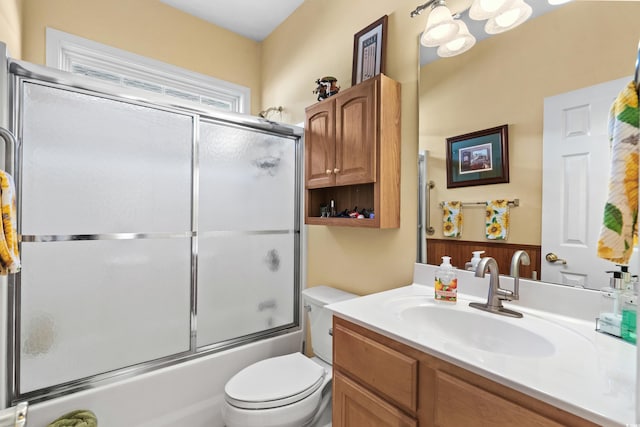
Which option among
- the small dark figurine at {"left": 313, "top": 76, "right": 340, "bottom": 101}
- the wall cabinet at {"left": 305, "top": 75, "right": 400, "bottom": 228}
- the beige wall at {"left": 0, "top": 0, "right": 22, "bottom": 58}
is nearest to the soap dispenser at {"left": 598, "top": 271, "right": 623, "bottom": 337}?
the wall cabinet at {"left": 305, "top": 75, "right": 400, "bottom": 228}

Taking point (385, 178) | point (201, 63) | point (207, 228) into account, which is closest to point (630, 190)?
point (385, 178)

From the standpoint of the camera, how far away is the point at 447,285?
1.25 metres

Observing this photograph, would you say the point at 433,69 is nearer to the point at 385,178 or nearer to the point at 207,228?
the point at 385,178

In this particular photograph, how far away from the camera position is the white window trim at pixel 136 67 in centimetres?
193

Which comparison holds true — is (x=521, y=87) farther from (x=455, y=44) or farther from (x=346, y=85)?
(x=346, y=85)

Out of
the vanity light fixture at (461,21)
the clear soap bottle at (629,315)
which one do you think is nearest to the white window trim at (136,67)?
the vanity light fixture at (461,21)

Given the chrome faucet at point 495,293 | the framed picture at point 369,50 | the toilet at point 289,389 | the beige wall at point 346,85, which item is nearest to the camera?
the chrome faucet at point 495,293

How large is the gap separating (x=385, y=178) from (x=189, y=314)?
1407 millimetres

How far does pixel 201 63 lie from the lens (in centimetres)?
247

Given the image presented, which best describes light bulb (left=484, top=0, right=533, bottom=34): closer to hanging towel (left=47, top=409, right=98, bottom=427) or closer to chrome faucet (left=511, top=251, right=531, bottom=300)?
chrome faucet (left=511, top=251, right=531, bottom=300)

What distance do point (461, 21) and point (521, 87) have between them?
1.34 feet

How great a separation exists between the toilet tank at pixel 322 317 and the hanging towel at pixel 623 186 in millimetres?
1296

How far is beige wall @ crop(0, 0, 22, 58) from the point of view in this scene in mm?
1433

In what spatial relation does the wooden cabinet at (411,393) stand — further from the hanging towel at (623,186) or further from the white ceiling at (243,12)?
the white ceiling at (243,12)
